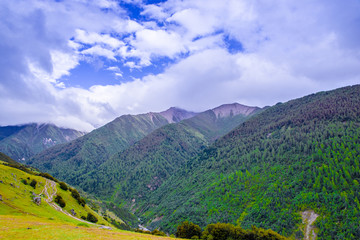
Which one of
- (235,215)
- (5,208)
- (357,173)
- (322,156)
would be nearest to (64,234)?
(5,208)

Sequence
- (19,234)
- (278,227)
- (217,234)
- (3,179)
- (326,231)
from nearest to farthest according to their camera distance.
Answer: (19,234) < (3,179) < (217,234) < (326,231) < (278,227)

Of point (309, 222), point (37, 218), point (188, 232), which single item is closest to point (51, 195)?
point (37, 218)

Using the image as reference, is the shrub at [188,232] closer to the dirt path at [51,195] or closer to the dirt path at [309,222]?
the dirt path at [51,195]

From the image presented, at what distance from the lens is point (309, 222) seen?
452 ft

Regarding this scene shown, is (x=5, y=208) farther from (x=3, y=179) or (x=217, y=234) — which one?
(x=217, y=234)

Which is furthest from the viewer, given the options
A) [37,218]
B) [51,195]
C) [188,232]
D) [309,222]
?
[309,222]

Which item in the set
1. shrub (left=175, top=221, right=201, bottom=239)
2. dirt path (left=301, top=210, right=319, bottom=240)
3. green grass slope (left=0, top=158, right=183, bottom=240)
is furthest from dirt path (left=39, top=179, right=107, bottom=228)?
dirt path (left=301, top=210, right=319, bottom=240)

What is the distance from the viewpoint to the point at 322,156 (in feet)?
634

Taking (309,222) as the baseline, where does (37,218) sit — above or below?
above

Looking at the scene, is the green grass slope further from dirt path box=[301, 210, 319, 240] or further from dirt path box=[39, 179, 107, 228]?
dirt path box=[301, 210, 319, 240]

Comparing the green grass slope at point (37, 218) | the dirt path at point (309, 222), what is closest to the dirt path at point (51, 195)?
the green grass slope at point (37, 218)

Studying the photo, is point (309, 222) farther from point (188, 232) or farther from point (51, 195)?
point (51, 195)

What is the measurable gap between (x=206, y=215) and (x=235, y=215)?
28.5 meters

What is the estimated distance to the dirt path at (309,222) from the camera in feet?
423
